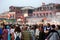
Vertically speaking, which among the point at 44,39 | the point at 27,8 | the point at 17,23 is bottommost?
the point at 44,39

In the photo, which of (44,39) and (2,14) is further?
(2,14)

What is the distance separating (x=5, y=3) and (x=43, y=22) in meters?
1.13

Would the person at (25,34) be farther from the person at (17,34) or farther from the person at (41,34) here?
the person at (41,34)

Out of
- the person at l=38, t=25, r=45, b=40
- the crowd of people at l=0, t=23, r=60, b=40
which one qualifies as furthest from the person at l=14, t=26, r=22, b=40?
the person at l=38, t=25, r=45, b=40

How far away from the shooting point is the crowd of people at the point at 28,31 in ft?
13.2

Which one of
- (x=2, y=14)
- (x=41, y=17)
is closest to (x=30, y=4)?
(x=41, y=17)

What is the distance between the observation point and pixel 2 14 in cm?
441

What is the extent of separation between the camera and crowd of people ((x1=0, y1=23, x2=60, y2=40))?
4.01 m

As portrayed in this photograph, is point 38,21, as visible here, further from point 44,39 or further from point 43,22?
point 44,39

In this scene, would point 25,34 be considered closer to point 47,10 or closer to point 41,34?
point 41,34

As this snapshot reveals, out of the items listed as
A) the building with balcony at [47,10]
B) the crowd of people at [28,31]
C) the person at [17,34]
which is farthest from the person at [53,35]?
the person at [17,34]

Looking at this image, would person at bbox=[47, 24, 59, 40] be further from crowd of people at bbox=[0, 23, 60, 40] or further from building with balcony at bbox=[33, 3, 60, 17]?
building with balcony at bbox=[33, 3, 60, 17]

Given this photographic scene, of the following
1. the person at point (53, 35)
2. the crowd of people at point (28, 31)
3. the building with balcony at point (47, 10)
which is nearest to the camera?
the person at point (53, 35)

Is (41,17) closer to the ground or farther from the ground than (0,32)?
farther from the ground
